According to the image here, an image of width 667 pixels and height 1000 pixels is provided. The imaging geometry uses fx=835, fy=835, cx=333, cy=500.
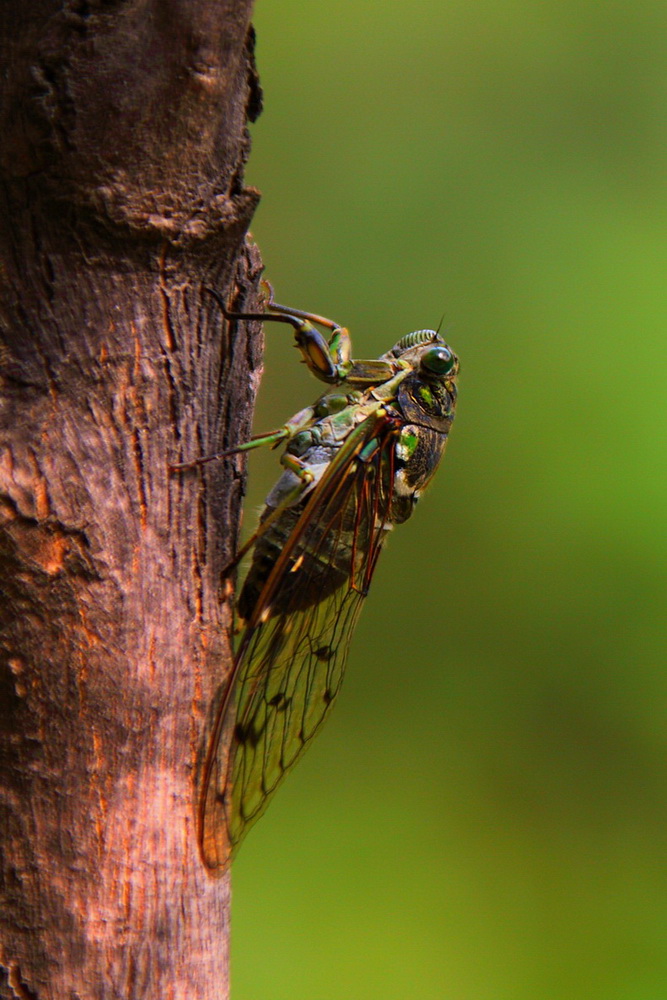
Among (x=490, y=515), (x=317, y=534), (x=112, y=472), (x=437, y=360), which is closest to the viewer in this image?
(x=112, y=472)

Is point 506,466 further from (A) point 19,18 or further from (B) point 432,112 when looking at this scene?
(A) point 19,18

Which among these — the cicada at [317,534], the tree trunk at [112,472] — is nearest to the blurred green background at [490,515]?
the cicada at [317,534]

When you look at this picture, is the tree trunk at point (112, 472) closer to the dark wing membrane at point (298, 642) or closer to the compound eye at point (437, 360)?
the dark wing membrane at point (298, 642)

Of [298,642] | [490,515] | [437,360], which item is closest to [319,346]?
[437,360]

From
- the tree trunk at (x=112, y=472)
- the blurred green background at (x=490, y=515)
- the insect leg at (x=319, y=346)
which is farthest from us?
the blurred green background at (x=490, y=515)

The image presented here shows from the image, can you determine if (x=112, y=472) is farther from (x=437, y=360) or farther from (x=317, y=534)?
(x=437, y=360)

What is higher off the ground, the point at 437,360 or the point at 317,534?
the point at 437,360
